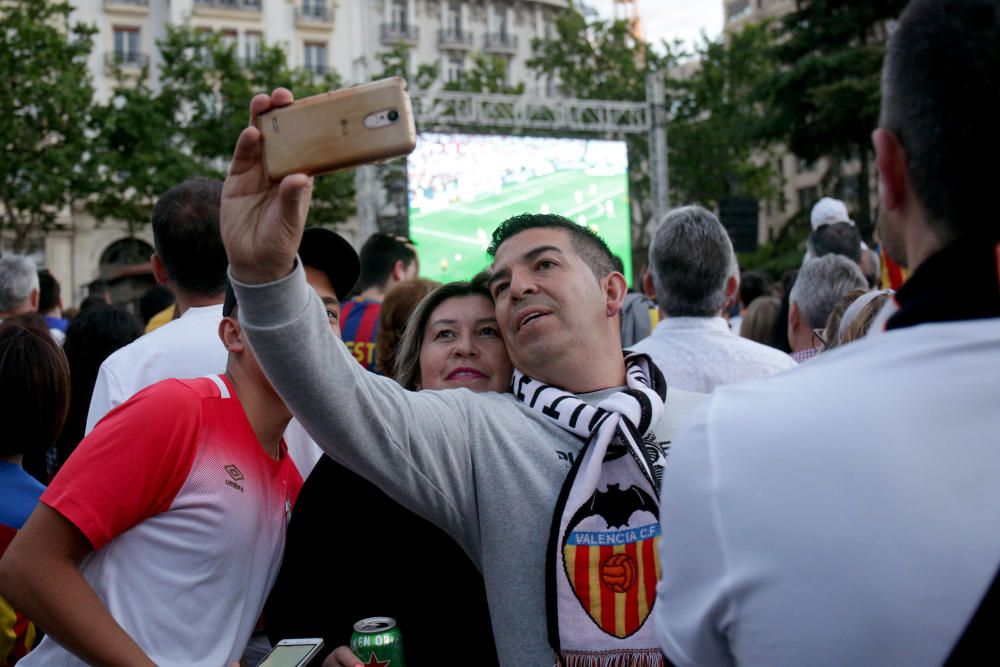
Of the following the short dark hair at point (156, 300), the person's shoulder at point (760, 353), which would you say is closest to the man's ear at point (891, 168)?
the person's shoulder at point (760, 353)

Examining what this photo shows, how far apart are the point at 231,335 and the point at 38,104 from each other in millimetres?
22832

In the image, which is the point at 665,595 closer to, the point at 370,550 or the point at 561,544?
the point at 561,544

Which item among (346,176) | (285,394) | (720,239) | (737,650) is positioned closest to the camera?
(737,650)

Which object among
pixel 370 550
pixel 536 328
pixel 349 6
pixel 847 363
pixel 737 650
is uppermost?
pixel 349 6

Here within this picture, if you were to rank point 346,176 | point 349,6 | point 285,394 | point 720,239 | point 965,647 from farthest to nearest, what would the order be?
1. point 349,6
2. point 346,176
3. point 720,239
4. point 285,394
5. point 965,647

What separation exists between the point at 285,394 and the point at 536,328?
2.56ft

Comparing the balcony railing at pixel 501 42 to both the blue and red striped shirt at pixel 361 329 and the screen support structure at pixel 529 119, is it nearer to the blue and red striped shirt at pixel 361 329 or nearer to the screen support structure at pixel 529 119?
the screen support structure at pixel 529 119

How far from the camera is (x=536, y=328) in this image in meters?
2.33

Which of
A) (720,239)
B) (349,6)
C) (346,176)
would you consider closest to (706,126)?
(346,176)

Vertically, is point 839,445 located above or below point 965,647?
above

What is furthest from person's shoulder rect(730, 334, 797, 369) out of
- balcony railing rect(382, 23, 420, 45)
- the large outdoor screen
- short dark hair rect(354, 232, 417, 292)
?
balcony railing rect(382, 23, 420, 45)

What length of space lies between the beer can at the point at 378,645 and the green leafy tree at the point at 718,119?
28.7m

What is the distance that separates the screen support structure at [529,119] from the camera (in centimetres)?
1781

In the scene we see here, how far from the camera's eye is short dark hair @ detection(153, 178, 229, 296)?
2.84 metres
